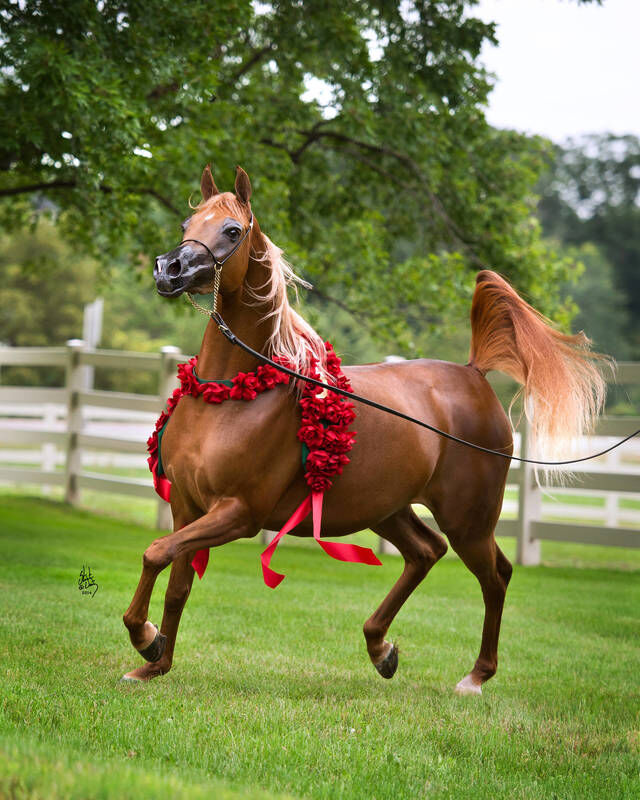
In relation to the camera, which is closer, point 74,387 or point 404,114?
point 404,114

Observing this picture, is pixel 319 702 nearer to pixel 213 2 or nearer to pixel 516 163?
pixel 213 2

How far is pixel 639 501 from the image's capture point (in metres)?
23.0

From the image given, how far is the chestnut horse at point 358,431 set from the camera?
4.23 meters

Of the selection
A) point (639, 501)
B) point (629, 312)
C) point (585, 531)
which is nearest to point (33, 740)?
point (585, 531)

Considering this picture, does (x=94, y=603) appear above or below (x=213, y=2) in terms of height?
below

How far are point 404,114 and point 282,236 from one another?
2083mm

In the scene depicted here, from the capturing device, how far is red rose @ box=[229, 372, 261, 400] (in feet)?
14.3

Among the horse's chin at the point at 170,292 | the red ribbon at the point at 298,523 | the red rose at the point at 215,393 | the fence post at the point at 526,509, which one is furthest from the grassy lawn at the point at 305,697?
the horse's chin at the point at 170,292

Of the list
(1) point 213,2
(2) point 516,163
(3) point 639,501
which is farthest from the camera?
(3) point 639,501

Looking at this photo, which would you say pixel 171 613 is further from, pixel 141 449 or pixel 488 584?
pixel 141 449

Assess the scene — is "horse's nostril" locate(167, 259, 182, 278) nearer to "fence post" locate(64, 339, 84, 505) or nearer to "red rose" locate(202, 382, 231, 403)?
"red rose" locate(202, 382, 231, 403)

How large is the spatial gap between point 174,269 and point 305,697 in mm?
2155

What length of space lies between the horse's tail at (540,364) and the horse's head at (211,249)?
188cm

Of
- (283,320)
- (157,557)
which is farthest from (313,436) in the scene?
(157,557)
